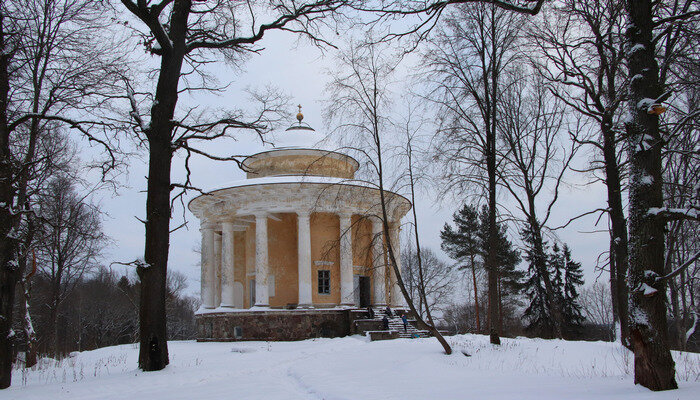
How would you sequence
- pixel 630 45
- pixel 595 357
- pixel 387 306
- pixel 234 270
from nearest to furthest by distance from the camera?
pixel 630 45 → pixel 595 357 → pixel 387 306 → pixel 234 270

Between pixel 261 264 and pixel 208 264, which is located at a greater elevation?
pixel 208 264

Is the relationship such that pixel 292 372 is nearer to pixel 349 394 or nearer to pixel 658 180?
pixel 349 394

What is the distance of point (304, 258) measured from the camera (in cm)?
2688

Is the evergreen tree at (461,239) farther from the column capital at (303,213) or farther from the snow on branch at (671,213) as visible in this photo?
the snow on branch at (671,213)

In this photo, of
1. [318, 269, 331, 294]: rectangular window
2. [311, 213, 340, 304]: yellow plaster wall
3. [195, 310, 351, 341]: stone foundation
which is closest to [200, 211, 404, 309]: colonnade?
[195, 310, 351, 341]: stone foundation

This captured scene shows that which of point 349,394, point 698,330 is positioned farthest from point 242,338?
point 698,330

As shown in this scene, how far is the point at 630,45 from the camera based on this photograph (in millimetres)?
7977

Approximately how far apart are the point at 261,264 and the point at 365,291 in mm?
6741

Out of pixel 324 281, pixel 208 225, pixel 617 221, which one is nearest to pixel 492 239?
pixel 617 221

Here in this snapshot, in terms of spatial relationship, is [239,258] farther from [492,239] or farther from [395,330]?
[492,239]

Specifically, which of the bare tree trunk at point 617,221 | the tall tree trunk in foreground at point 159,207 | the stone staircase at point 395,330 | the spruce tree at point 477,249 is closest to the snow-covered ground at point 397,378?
the tall tree trunk in foreground at point 159,207

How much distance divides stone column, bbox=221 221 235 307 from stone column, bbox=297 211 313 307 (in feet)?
12.1

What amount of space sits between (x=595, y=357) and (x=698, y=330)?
2653 cm

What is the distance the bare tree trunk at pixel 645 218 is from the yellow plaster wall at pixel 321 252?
2094cm
